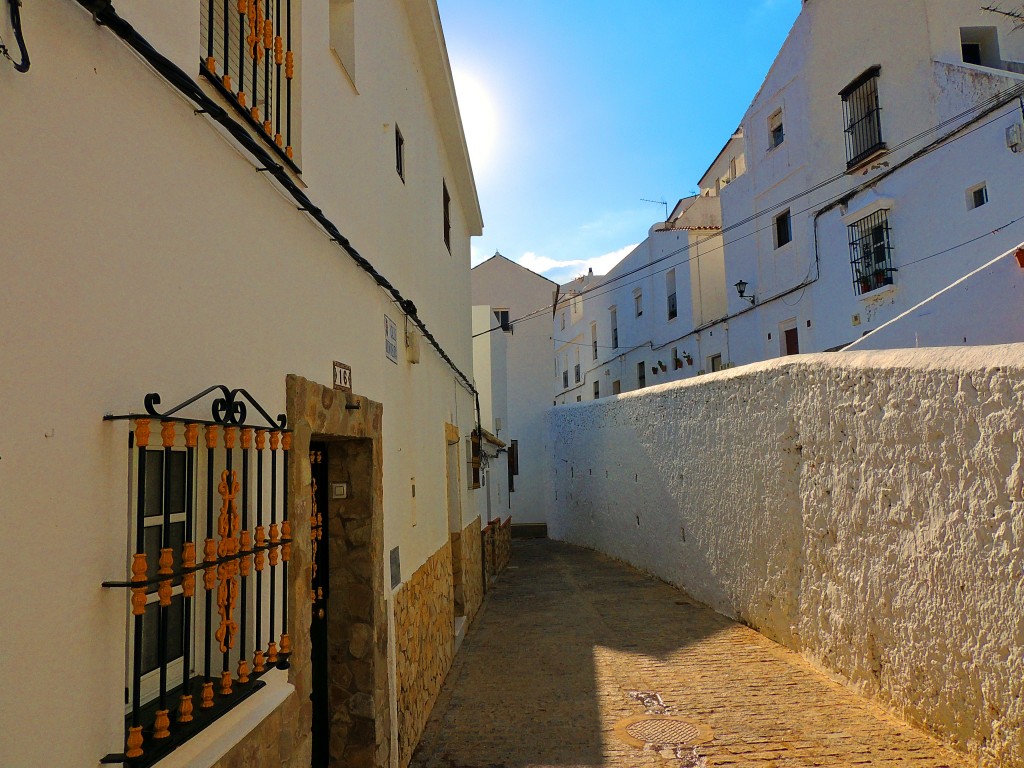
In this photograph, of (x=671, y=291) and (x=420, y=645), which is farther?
(x=671, y=291)

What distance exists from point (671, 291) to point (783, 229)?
19.2 ft

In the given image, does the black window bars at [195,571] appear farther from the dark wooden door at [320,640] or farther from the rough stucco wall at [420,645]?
the rough stucco wall at [420,645]

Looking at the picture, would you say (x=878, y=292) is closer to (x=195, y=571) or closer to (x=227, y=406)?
(x=227, y=406)

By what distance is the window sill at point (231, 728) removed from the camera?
2.04 meters

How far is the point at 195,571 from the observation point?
6.97 feet

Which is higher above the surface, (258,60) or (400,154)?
(400,154)

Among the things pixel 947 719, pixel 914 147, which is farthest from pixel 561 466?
pixel 947 719

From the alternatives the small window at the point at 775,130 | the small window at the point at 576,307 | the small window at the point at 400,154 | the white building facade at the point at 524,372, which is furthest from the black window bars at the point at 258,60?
the small window at the point at 576,307

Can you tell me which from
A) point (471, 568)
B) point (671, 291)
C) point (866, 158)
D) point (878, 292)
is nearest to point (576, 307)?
point (671, 291)

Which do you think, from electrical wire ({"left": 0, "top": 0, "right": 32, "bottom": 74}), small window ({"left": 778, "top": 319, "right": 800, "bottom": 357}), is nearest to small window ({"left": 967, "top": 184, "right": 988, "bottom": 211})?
small window ({"left": 778, "top": 319, "right": 800, "bottom": 357})

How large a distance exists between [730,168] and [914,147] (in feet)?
54.3

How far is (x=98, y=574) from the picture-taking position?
1.75 meters

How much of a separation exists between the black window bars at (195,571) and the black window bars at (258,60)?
115 cm

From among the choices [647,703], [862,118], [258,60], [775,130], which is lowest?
[647,703]
